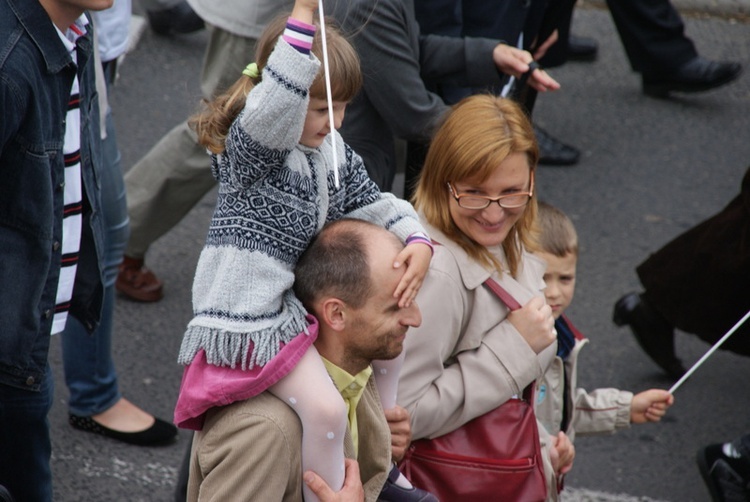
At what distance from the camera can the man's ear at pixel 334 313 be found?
6.64 ft

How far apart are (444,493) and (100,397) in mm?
1650

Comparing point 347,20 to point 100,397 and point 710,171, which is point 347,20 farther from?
point 710,171

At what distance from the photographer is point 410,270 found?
6.74 ft

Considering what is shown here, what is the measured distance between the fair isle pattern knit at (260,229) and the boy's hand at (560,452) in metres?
0.95

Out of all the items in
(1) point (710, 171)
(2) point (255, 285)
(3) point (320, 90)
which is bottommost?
(1) point (710, 171)

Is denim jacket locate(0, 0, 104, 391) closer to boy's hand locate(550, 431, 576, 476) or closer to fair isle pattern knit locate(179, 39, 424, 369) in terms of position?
fair isle pattern knit locate(179, 39, 424, 369)

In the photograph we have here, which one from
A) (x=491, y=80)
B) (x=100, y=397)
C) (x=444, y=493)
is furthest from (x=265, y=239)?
(x=100, y=397)

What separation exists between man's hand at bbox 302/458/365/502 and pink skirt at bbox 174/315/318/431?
0.20 m

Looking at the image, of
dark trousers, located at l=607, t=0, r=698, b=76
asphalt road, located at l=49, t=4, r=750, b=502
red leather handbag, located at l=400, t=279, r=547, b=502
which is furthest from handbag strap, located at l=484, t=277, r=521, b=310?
dark trousers, located at l=607, t=0, r=698, b=76

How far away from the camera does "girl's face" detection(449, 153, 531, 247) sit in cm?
262

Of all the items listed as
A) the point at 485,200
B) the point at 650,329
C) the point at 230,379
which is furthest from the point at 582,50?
the point at 230,379

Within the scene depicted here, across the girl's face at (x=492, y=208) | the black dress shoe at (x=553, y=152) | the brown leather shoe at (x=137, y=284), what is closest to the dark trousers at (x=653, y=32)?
the black dress shoe at (x=553, y=152)

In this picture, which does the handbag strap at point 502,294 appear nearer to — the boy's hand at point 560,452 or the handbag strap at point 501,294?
the handbag strap at point 501,294

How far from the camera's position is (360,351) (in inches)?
81.7
